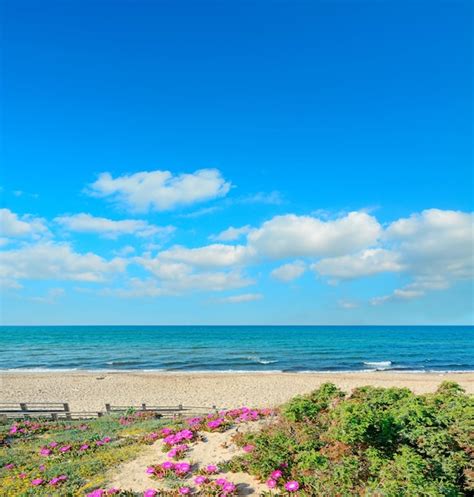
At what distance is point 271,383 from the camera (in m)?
34.8

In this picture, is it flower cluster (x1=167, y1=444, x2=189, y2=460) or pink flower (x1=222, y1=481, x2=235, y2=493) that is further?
flower cluster (x1=167, y1=444, x2=189, y2=460)

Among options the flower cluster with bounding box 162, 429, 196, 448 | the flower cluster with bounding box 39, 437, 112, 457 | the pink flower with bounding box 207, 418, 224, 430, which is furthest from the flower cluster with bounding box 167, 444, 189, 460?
the flower cluster with bounding box 39, 437, 112, 457

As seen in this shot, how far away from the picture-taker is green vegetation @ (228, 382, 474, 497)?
559 cm

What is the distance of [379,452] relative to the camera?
6.13m

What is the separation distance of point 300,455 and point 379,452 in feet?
4.44

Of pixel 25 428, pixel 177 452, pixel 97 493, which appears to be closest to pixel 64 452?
pixel 177 452

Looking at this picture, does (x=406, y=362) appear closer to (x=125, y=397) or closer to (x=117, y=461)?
(x=125, y=397)

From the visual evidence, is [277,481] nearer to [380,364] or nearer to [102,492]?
[102,492]

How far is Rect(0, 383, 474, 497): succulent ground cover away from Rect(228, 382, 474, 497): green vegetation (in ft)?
0.05

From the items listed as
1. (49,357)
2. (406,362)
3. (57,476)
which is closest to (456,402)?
(57,476)

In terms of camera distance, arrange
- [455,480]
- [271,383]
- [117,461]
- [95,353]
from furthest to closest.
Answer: [95,353], [271,383], [117,461], [455,480]

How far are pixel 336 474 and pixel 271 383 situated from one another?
3019 cm

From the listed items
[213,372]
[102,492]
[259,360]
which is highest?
[102,492]

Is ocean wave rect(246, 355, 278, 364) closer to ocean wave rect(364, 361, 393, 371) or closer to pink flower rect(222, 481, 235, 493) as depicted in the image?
ocean wave rect(364, 361, 393, 371)
